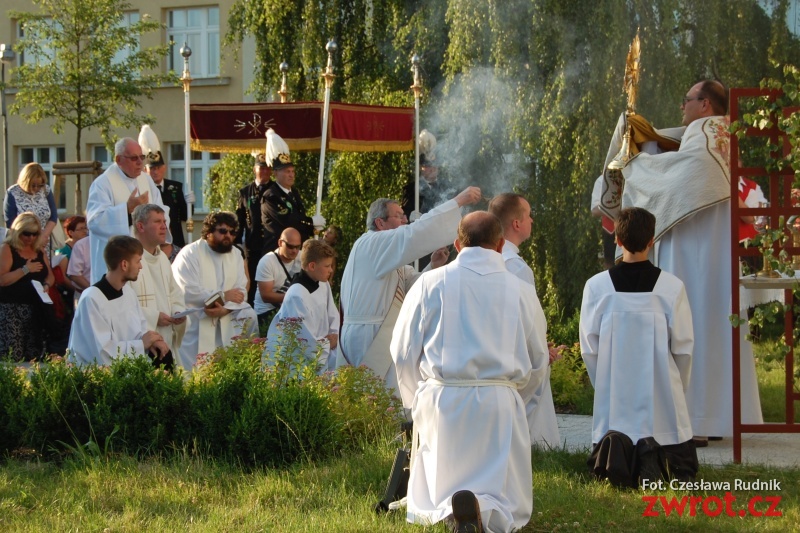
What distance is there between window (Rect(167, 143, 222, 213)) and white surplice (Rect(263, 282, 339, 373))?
1866 centimetres

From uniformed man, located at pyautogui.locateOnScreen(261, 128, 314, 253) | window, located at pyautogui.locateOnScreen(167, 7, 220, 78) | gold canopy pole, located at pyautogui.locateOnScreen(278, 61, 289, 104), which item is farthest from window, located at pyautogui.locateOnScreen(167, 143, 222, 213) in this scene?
uniformed man, located at pyautogui.locateOnScreen(261, 128, 314, 253)

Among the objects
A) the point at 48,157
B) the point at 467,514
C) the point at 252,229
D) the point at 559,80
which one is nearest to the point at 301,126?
the point at 252,229

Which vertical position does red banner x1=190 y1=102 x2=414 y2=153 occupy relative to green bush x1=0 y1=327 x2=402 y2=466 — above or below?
above

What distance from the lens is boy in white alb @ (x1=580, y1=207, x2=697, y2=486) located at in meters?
6.53

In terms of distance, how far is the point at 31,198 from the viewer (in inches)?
518

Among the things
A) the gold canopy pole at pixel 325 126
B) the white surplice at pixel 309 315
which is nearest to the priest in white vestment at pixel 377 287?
the white surplice at pixel 309 315

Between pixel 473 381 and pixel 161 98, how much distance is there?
24.4 metres

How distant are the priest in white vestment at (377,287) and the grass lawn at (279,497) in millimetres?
1723

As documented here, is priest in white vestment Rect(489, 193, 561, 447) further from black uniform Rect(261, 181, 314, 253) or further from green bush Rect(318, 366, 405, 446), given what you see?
black uniform Rect(261, 181, 314, 253)

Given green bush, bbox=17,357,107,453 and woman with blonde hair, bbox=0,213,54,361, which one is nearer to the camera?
green bush, bbox=17,357,107,453

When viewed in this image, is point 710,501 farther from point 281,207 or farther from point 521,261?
point 281,207

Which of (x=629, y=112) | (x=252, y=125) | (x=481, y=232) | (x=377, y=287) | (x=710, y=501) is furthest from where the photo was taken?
(x=252, y=125)

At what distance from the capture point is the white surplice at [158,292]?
968 centimetres

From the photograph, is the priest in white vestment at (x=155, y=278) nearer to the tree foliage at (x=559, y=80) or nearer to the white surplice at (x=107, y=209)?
the white surplice at (x=107, y=209)
